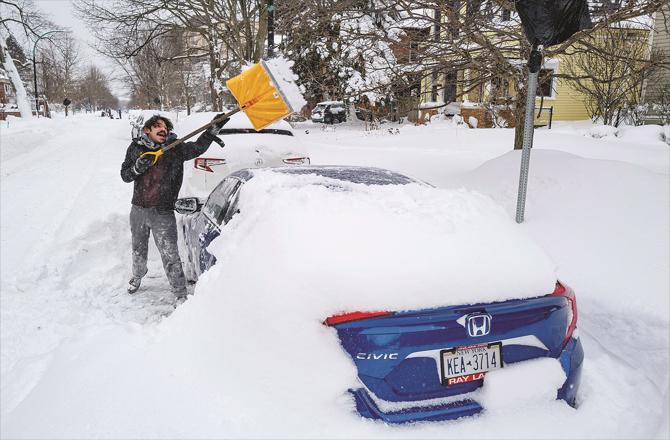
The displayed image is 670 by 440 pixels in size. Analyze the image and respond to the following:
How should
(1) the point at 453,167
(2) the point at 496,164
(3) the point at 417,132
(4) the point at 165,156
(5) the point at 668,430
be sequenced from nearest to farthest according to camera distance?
(5) the point at 668,430
(4) the point at 165,156
(2) the point at 496,164
(1) the point at 453,167
(3) the point at 417,132

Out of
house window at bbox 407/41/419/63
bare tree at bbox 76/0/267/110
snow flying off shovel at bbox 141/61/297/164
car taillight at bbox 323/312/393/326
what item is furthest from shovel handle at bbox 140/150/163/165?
bare tree at bbox 76/0/267/110

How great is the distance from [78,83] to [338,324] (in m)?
94.3

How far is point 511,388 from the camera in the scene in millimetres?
2092

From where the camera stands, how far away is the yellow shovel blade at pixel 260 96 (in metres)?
4.19

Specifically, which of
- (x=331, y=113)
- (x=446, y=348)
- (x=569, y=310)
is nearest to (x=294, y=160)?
(x=569, y=310)

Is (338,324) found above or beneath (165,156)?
beneath

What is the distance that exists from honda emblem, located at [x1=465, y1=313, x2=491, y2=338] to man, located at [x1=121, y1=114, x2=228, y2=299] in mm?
3173

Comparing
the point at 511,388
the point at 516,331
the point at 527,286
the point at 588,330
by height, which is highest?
the point at 527,286

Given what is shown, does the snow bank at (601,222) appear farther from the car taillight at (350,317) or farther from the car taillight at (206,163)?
the car taillight at (206,163)

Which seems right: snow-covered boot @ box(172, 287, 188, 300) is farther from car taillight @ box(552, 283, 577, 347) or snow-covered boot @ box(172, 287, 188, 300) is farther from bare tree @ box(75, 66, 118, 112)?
bare tree @ box(75, 66, 118, 112)

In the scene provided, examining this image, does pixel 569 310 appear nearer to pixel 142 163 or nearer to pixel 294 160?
pixel 142 163

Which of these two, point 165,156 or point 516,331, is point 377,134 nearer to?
point 165,156

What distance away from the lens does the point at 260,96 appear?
4266 millimetres

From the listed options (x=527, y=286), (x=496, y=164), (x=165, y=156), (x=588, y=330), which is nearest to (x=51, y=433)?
(x=527, y=286)
